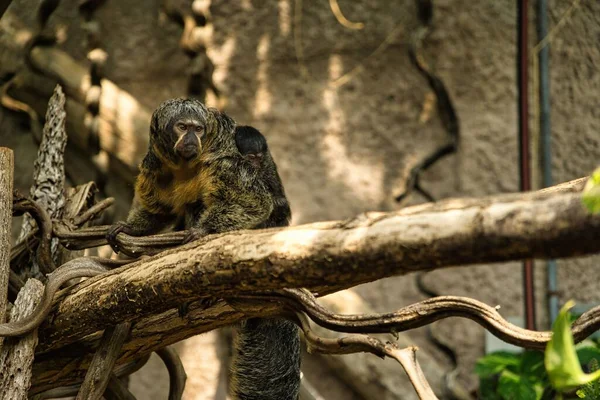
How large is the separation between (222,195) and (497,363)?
2.00 metres

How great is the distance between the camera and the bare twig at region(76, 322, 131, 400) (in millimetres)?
2830

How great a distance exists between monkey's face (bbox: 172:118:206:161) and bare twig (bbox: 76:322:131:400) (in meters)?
0.88

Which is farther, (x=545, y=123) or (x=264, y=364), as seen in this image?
(x=545, y=123)

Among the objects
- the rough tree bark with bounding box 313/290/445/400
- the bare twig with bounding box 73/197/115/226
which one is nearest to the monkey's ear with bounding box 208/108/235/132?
the bare twig with bounding box 73/197/115/226

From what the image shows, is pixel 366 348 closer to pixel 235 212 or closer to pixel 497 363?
pixel 235 212

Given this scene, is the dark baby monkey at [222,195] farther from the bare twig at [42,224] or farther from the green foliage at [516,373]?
the green foliage at [516,373]

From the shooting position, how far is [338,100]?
5359 millimetres

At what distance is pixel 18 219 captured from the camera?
17.4 ft

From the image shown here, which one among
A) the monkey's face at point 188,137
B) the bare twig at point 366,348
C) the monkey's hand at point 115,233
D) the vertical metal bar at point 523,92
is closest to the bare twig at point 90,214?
the monkey's hand at point 115,233

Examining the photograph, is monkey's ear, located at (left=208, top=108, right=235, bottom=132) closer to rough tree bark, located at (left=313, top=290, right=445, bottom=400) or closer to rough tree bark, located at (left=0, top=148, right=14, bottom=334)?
rough tree bark, located at (left=0, top=148, right=14, bottom=334)

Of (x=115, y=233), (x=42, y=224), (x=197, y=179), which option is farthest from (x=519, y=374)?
(x=42, y=224)

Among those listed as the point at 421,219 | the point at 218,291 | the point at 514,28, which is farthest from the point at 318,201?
the point at 421,219

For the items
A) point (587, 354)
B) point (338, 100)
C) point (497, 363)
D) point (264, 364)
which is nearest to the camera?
point (264, 364)

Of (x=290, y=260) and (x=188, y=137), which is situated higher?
(x=188, y=137)
